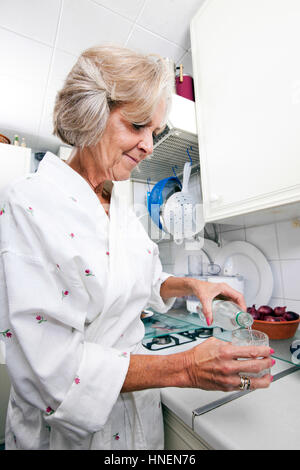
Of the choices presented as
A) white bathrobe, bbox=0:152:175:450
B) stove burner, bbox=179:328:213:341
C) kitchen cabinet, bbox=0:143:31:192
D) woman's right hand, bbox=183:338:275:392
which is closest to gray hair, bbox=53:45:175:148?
white bathrobe, bbox=0:152:175:450

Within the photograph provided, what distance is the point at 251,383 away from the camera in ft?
1.27

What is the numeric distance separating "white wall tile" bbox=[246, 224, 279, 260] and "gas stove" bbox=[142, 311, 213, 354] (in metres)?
0.42

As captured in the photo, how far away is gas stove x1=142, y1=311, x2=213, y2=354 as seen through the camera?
792 mm

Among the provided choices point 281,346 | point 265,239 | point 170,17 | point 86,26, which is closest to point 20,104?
point 86,26

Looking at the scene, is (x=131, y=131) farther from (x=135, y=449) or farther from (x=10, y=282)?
(x=135, y=449)

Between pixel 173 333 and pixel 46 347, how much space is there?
0.67 m

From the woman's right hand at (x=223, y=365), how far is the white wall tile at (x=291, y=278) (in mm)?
610

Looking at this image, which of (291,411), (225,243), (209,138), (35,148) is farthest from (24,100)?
(291,411)

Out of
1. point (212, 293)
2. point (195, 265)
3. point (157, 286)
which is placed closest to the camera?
point (212, 293)

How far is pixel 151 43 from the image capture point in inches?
43.9

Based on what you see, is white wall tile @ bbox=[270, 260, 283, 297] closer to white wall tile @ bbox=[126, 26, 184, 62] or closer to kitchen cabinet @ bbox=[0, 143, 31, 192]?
white wall tile @ bbox=[126, 26, 184, 62]

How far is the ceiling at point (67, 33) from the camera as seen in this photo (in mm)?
944

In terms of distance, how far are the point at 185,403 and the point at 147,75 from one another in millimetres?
774

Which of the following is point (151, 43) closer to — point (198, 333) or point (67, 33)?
point (67, 33)
